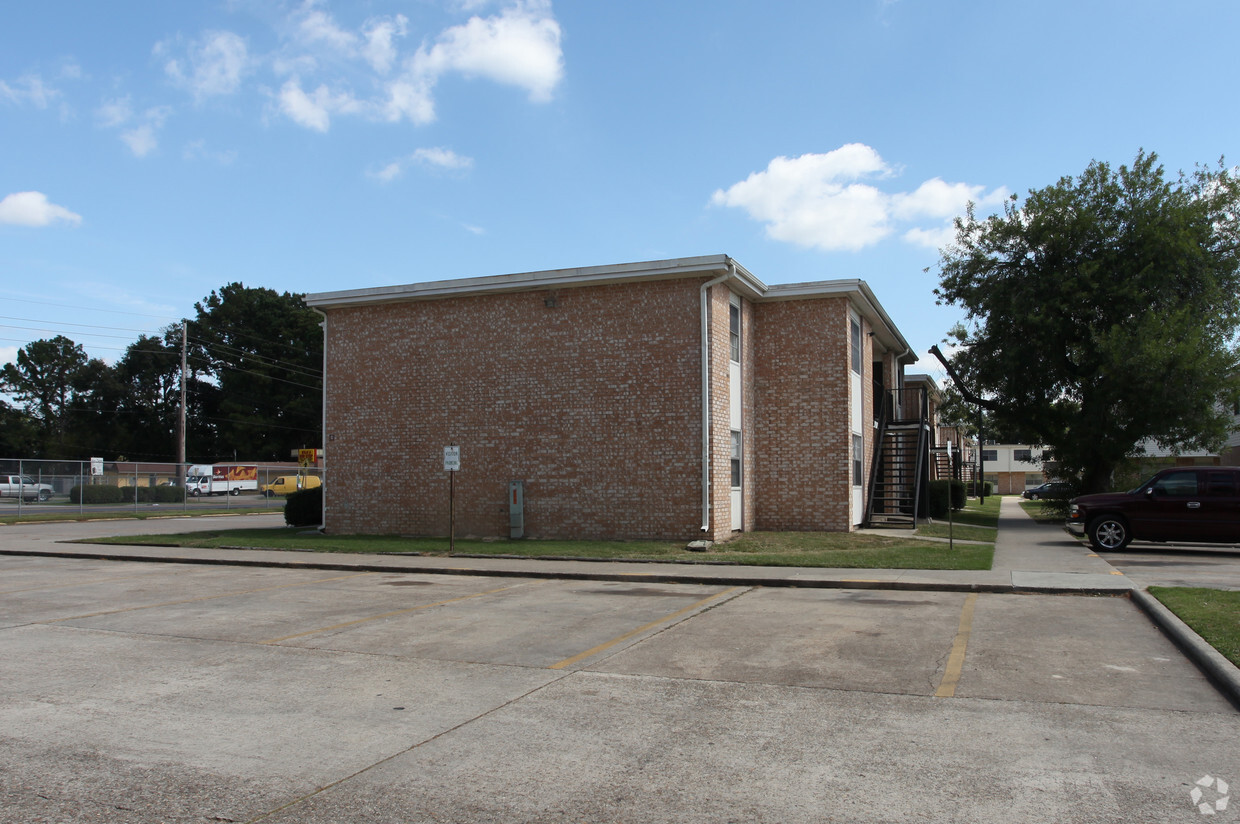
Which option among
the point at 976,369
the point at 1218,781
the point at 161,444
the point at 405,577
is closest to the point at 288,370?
the point at 161,444

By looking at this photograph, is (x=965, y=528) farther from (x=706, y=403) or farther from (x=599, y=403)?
(x=599, y=403)

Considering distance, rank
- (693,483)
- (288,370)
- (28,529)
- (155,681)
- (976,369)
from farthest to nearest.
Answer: (288,370) < (976,369) < (28,529) < (693,483) < (155,681)

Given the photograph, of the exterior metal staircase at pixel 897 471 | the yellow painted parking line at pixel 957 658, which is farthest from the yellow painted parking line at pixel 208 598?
the exterior metal staircase at pixel 897 471

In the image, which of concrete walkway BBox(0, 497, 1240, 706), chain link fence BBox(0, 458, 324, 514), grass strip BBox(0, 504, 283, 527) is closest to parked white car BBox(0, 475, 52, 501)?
chain link fence BBox(0, 458, 324, 514)

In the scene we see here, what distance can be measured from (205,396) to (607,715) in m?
86.6

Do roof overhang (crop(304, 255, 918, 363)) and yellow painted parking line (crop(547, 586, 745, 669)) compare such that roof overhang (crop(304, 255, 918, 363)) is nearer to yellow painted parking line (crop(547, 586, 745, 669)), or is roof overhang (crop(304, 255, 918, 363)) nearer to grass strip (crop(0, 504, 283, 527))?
yellow painted parking line (crop(547, 586, 745, 669))

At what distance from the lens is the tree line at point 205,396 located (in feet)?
259

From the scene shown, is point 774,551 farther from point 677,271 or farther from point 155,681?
point 155,681

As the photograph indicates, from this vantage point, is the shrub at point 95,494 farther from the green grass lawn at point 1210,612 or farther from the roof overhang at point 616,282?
the green grass lawn at point 1210,612

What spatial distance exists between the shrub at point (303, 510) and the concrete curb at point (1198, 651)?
2206cm

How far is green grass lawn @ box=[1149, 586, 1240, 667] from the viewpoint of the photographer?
26.4ft

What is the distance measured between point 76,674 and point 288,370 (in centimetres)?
7605

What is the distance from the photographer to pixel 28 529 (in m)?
29.2

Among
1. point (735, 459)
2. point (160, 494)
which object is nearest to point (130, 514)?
point (160, 494)
